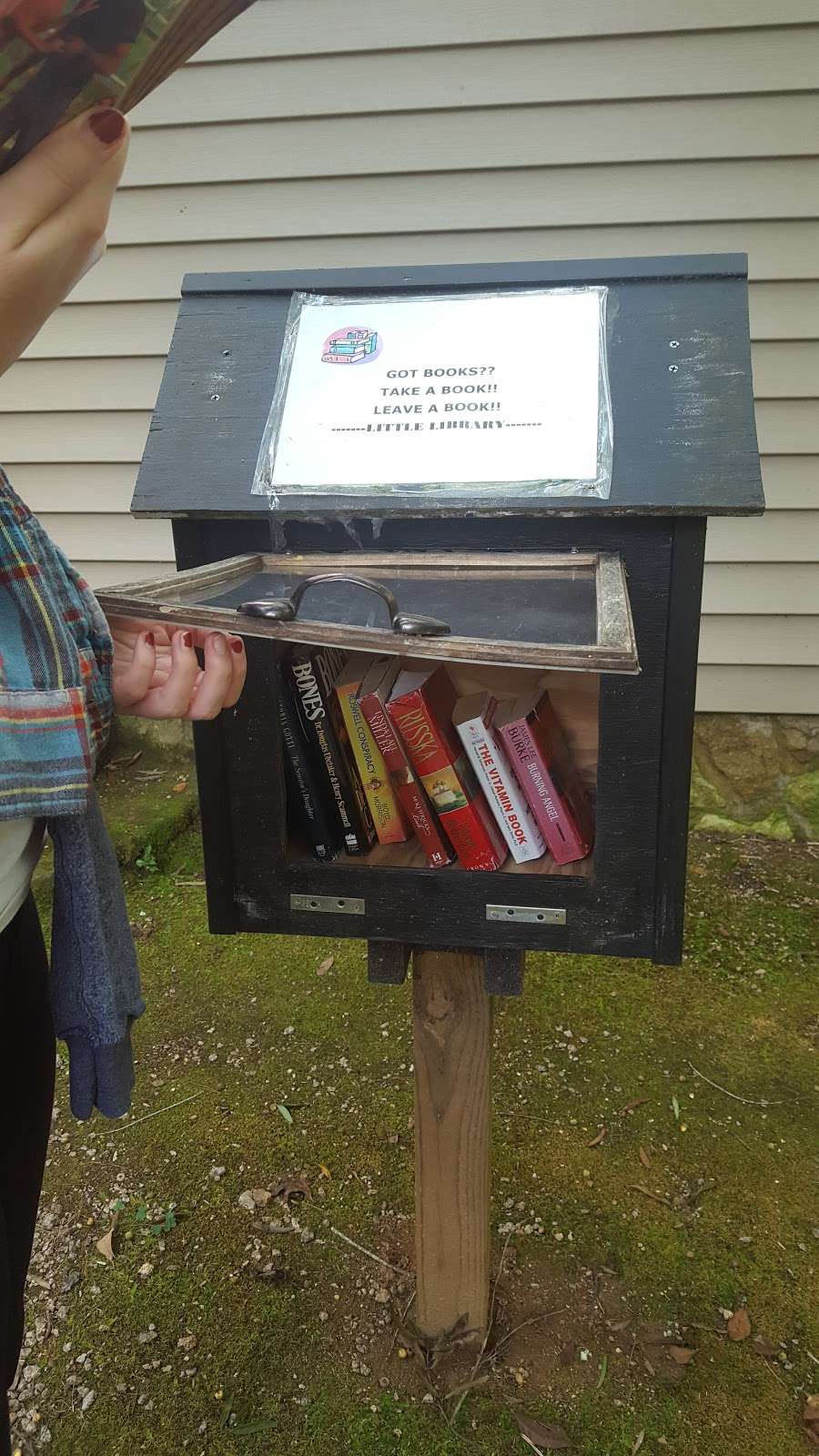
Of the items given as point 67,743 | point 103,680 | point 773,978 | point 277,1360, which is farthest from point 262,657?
point 773,978

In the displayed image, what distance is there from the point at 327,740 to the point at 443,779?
7.4 inches

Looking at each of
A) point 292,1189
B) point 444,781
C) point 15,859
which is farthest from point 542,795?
point 292,1189

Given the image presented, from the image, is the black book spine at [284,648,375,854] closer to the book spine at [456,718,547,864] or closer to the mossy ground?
the book spine at [456,718,547,864]

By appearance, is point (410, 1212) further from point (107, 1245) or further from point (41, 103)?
point (41, 103)

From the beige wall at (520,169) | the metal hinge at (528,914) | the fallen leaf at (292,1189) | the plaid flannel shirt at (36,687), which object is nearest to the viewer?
the plaid flannel shirt at (36,687)

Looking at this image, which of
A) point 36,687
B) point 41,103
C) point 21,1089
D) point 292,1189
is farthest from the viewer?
point 292,1189

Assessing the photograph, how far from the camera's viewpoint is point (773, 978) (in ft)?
9.54

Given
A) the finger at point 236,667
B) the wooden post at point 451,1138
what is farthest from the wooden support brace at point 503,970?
the finger at point 236,667

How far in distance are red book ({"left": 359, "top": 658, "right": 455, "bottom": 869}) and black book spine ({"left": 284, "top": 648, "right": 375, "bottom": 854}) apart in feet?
0.19

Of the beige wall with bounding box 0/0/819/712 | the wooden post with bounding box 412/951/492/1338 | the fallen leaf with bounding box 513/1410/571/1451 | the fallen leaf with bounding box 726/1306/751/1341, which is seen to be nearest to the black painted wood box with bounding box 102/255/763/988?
the wooden post with bounding box 412/951/492/1338

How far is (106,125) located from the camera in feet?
2.37

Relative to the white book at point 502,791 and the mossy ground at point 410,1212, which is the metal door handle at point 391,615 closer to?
the white book at point 502,791

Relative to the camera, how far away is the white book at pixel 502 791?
142 centimetres

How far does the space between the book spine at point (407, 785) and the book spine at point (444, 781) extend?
0.04 feet
